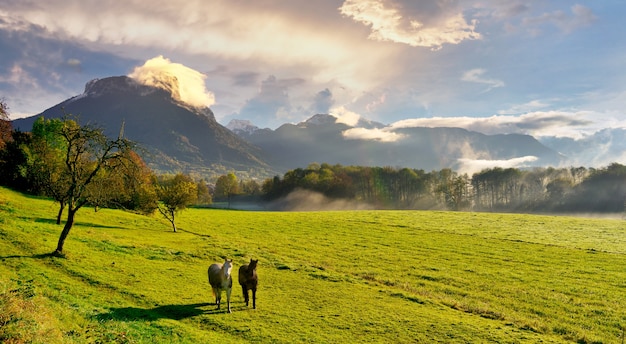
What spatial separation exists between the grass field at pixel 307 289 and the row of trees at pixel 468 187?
119 metres

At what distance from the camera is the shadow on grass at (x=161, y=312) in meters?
17.8

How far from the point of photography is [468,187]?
626ft

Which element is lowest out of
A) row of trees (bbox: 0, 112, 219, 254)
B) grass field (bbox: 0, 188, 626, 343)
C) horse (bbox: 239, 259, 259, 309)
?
grass field (bbox: 0, 188, 626, 343)

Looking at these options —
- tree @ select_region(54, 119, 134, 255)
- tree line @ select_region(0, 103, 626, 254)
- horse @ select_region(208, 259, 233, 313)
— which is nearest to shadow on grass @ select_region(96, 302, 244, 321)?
horse @ select_region(208, 259, 233, 313)

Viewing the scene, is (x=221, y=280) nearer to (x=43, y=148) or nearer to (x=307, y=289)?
(x=307, y=289)

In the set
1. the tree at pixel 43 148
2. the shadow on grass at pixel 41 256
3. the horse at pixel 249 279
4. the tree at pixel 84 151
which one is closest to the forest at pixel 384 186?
the tree at pixel 43 148

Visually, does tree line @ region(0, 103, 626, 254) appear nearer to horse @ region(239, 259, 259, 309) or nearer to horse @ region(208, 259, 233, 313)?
horse @ region(208, 259, 233, 313)

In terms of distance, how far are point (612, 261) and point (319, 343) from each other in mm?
44068

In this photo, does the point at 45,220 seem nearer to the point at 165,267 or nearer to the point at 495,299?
the point at 165,267

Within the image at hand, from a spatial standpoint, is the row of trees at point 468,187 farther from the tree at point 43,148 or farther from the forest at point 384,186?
the tree at point 43,148

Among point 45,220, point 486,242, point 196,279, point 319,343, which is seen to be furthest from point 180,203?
point 486,242

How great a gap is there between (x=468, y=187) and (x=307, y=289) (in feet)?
612

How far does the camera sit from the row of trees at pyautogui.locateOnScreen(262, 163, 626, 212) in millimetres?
153500

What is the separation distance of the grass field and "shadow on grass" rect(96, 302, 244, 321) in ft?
0.34
